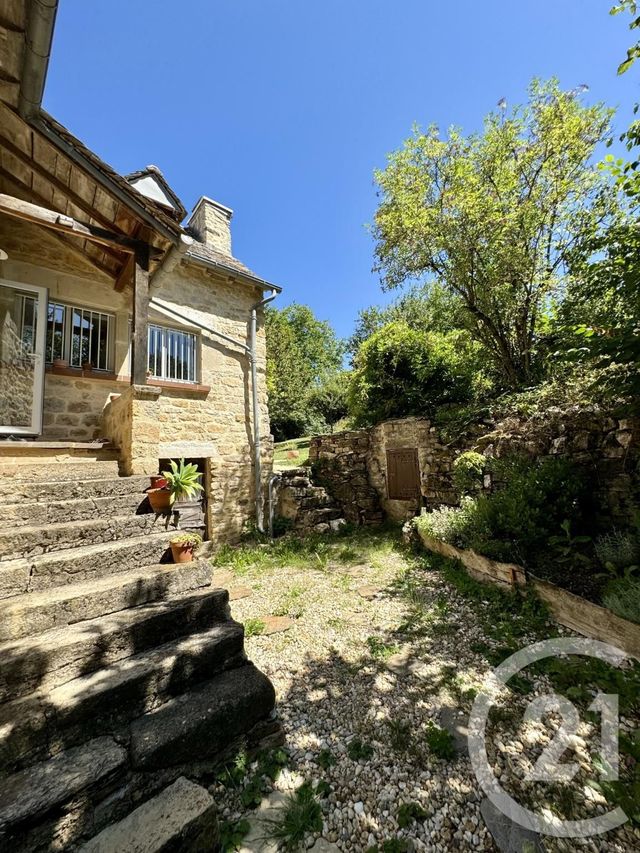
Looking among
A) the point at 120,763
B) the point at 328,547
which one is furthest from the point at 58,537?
the point at 328,547

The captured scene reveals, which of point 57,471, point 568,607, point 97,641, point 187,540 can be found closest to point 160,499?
point 187,540

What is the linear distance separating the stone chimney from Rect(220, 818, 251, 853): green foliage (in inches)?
364

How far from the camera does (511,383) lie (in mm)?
7570

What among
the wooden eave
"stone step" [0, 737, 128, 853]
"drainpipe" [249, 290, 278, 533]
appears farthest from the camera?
"drainpipe" [249, 290, 278, 533]

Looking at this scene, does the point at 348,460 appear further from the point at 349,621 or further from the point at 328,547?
the point at 349,621

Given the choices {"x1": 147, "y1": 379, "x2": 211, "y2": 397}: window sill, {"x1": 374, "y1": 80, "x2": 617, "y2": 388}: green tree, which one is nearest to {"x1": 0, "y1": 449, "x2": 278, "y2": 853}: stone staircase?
{"x1": 147, "y1": 379, "x2": 211, "y2": 397}: window sill

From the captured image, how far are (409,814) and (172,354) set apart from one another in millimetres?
7137

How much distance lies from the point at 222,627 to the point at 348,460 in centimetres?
648

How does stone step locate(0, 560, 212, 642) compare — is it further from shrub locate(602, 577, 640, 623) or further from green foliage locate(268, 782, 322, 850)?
shrub locate(602, 577, 640, 623)

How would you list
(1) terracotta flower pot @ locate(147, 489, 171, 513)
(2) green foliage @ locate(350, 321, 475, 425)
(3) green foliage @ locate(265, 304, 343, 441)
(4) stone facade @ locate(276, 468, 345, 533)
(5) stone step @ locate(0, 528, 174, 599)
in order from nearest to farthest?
1. (5) stone step @ locate(0, 528, 174, 599)
2. (1) terracotta flower pot @ locate(147, 489, 171, 513)
3. (4) stone facade @ locate(276, 468, 345, 533)
4. (2) green foliage @ locate(350, 321, 475, 425)
5. (3) green foliage @ locate(265, 304, 343, 441)

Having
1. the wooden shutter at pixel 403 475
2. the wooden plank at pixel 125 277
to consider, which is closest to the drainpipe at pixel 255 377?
the wooden plank at pixel 125 277

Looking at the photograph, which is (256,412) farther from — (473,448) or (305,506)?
(473,448)

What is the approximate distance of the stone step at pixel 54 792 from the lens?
4.56 ft

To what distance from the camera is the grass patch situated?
34.2ft
